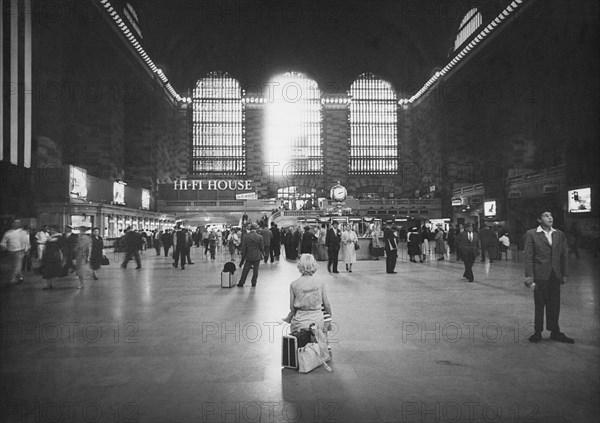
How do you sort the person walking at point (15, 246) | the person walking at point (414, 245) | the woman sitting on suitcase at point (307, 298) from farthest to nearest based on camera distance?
the person walking at point (414, 245), the person walking at point (15, 246), the woman sitting on suitcase at point (307, 298)

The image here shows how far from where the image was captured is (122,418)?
312cm

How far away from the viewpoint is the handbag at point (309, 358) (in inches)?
153

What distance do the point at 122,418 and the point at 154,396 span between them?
0.33m

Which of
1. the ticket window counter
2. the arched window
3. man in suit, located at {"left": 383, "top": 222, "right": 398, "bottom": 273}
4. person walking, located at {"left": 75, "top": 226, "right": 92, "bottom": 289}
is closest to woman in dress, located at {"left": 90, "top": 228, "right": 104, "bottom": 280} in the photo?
person walking, located at {"left": 75, "top": 226, "right": 92, "bottom": 289}

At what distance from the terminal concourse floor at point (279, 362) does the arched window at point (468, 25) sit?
1419 inches

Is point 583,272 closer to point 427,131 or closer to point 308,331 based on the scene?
point 308,331

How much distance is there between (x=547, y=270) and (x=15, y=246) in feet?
34.3

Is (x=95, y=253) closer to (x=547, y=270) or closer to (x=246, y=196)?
(x=547, y=270)

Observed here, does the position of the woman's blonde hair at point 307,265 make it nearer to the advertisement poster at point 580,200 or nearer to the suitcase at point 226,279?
the suitcase at point 226,279

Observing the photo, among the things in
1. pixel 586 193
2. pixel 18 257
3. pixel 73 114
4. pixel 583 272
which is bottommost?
pixel 583 272

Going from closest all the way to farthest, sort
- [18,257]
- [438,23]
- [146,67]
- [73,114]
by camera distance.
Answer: [18,257]
[73,114]
[146,67]
[438,23]

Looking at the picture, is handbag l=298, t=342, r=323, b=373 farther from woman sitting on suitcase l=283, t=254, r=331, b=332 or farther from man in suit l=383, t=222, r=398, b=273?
man in suit l=383, t=222, r=398, b=273

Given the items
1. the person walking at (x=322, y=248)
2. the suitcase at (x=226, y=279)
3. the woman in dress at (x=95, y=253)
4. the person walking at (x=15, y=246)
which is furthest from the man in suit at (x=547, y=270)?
the person walking at (x=322, y=248)

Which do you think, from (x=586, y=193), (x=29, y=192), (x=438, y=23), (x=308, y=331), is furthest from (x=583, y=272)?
(x=438, y=23)
